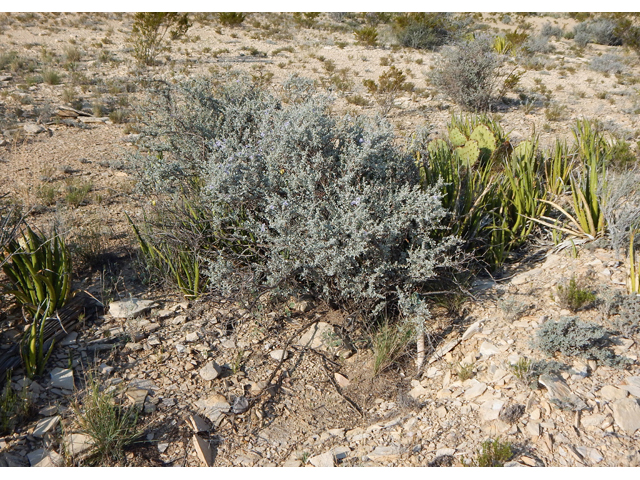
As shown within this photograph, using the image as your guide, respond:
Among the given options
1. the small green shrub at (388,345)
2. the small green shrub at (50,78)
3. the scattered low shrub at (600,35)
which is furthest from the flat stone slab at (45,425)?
the scattered low shrub at (600,35)

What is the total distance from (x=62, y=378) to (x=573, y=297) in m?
3.57

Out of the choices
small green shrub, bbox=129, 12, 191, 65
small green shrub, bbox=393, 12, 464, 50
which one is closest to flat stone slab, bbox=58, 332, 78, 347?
small green shrub, bbox=129, 12, 191, 65

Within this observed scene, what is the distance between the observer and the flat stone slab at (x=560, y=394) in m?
2.84

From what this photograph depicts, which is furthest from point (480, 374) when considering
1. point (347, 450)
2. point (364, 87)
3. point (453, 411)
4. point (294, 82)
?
Result: point (364, 87)

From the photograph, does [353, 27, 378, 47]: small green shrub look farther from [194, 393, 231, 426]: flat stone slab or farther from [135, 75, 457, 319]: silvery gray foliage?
[194, 393, 231, 426]: flat stone slab

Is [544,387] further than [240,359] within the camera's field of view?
No

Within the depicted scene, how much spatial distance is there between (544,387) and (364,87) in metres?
10.0

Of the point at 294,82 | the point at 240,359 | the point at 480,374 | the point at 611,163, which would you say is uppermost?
the point at 294,82

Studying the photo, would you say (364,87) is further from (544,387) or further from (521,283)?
(544,387)

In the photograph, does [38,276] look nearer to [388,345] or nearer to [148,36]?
[388,345]

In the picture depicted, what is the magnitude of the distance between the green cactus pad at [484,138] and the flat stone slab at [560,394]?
3.10 meters

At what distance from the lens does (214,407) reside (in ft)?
10.6

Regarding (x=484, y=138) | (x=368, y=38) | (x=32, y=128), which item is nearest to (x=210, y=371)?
(x=484, y=138)

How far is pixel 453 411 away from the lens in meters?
3.04
